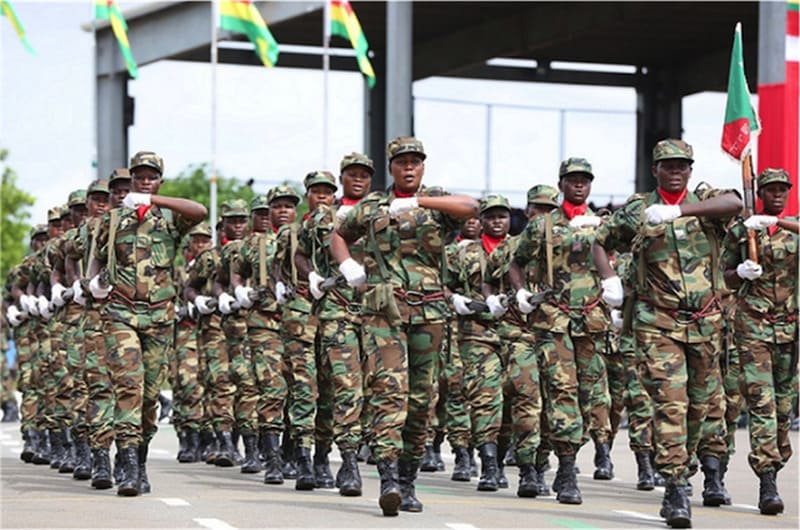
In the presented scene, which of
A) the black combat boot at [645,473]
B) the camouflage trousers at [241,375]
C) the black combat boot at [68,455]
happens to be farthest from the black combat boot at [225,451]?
the black combat boot at [645,473]

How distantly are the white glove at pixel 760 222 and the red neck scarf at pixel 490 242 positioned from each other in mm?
2914

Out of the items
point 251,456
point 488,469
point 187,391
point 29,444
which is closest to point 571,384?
point 488,469

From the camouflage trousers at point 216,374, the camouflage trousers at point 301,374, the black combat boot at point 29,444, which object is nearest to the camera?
the camouflage trousers at point 301,374

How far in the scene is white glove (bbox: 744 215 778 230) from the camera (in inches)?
463

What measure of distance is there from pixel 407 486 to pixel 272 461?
2.76 metres

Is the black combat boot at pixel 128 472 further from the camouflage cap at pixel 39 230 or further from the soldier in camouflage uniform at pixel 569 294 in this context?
the camouflage cap at pixel 39 230

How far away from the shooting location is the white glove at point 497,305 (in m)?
13.4

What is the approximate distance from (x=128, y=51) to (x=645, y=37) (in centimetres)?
1191

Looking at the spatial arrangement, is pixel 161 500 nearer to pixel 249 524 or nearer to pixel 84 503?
pixel 84 503

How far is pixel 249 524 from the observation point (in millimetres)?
10266

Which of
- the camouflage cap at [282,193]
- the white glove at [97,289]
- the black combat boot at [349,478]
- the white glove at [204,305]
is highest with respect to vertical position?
the camouflage cap at [282,193]

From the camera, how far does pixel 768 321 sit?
11914mm

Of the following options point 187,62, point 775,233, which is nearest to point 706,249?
point 775,233

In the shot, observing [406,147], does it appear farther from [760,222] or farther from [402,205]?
[760,222]
